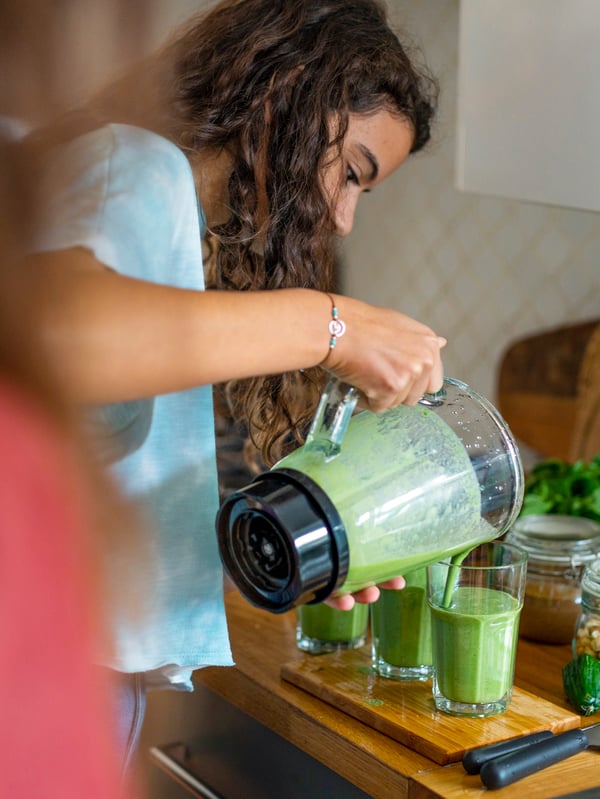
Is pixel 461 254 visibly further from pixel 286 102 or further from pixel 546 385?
pixel 286 102

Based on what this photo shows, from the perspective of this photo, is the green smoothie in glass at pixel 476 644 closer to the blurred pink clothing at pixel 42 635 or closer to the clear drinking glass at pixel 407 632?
the clear drinking glass at pixel 407 632

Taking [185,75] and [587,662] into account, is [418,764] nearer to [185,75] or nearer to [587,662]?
[587,662]

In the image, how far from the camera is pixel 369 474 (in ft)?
1.90

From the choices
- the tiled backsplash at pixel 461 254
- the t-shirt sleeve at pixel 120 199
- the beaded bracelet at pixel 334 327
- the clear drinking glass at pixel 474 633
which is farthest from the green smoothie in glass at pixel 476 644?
the tiled backsplash at pixel 461 254

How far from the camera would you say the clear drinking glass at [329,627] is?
0.88 m

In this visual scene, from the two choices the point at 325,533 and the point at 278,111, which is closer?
the point at 325,533

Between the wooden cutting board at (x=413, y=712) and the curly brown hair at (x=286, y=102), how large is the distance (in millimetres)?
209

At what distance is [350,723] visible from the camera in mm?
754

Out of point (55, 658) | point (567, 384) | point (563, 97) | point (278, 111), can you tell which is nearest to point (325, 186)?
point (278, 111)

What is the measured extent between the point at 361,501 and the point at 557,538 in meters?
0.42

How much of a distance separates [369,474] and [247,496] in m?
0.08

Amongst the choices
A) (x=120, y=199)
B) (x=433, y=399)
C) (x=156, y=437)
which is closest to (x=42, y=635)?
(x=120, y=199)

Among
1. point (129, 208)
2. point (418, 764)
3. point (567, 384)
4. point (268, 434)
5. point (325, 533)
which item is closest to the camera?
point (129, 208)

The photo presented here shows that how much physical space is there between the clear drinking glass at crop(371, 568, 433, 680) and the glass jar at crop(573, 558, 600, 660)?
0.42 feet
